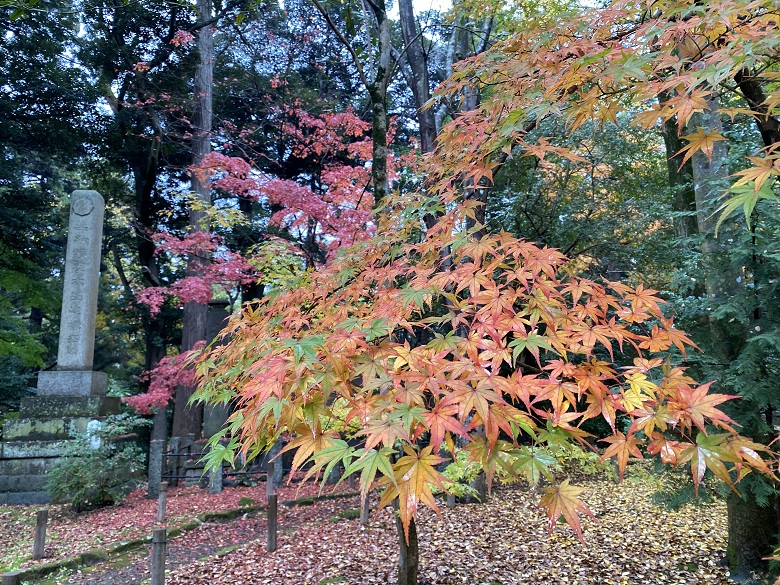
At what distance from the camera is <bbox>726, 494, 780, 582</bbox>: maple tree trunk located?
4.05 meters

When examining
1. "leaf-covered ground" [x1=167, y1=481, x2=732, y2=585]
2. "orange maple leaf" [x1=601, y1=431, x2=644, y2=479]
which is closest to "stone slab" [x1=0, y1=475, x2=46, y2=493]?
"leaf-covered ground" [x1=167, y1=481, x2=732, y2=585]

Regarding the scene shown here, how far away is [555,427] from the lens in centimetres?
192

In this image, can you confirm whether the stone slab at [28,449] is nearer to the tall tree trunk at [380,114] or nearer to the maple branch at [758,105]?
the tall tree trunk at [380,114]

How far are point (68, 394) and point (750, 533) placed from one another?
10334 mm

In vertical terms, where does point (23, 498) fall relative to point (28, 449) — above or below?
below

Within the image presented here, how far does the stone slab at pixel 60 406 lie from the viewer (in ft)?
28.9

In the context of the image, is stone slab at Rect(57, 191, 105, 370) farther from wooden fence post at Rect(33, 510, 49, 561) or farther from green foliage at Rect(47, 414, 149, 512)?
wooden fence post at Rect(33, 510, 49, 561)

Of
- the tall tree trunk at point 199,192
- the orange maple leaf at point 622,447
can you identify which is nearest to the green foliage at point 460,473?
the orange maple leaf at point 622,447

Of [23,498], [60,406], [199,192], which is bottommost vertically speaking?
[23,498]

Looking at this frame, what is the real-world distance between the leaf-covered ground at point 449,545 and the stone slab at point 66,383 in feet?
6.99

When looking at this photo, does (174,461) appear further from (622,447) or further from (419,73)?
(622,447)

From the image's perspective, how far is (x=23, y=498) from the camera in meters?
8.33

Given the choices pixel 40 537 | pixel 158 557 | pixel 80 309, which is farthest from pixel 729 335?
pixel 80 309

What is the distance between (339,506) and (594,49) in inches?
298
